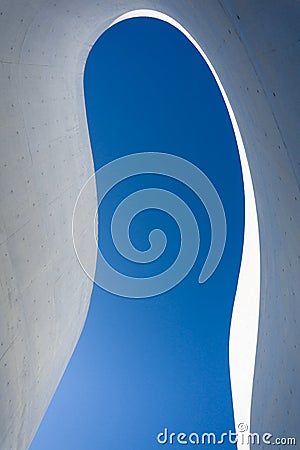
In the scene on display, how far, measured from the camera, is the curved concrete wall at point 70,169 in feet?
7.77

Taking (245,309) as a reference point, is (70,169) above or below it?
above

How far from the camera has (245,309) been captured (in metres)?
4.64

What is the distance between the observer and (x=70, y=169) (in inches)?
186

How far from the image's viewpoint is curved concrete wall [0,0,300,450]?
7.77ft

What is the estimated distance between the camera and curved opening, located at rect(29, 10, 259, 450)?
159 inches

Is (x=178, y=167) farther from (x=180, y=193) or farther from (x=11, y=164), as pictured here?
(x=11, y=164)

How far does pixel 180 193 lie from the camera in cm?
636

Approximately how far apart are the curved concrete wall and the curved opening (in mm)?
321

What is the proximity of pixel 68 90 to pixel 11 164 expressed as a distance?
151cm

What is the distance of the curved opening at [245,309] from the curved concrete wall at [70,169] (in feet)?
1.05

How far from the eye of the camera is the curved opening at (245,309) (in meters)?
4.05

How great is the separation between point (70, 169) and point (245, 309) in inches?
74.1

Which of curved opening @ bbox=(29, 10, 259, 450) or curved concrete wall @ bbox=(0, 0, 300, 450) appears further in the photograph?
curved opening @ bbox=(29, 10, 259, 450)

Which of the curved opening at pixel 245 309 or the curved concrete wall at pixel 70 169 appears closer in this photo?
the curved concrete wall at pixel 70 169
